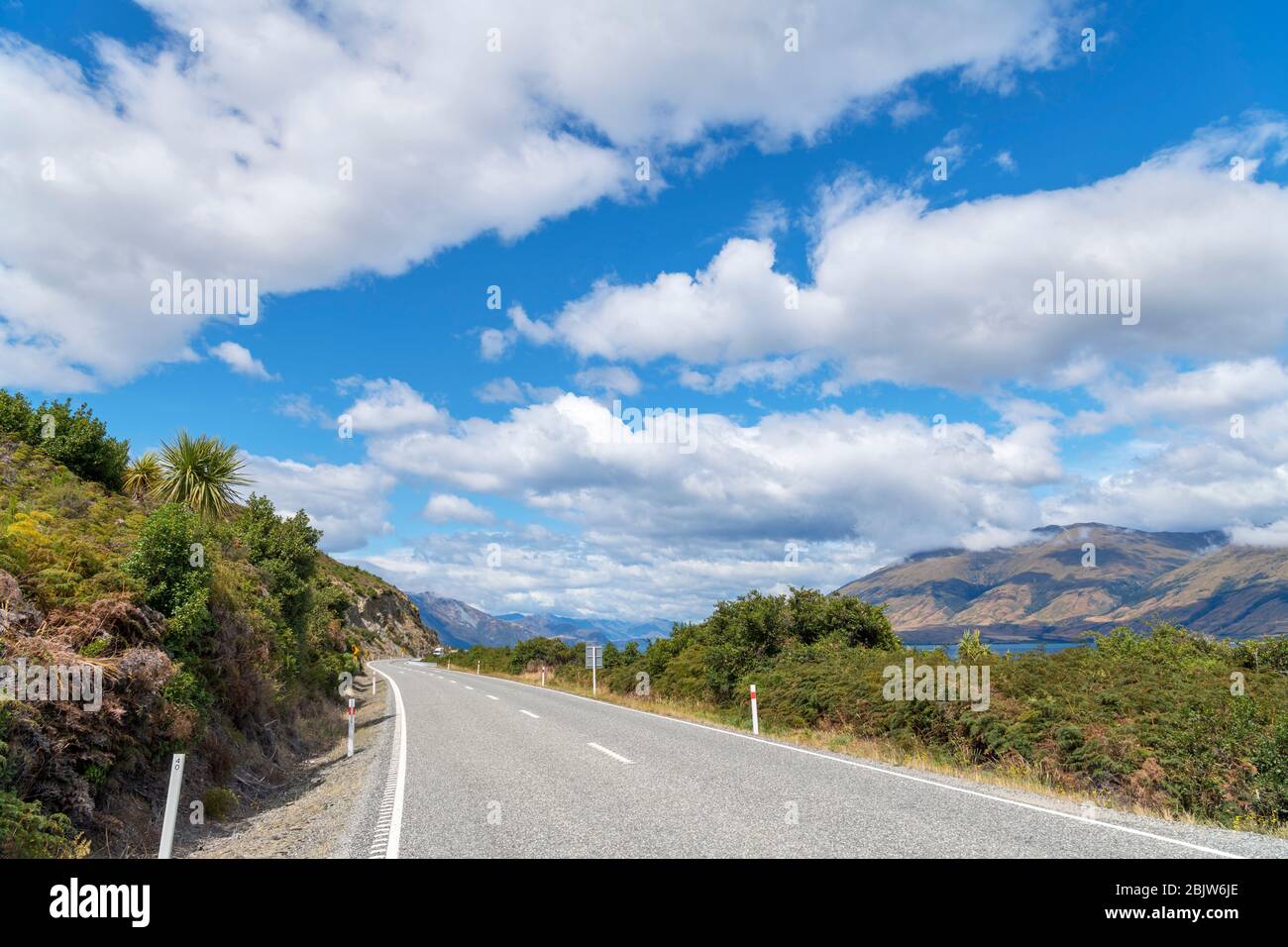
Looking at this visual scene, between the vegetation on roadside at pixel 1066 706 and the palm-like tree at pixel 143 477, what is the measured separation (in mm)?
16628

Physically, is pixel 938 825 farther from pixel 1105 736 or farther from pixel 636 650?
pixel 636 650

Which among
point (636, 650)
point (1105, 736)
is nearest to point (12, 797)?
point (1105, 736)

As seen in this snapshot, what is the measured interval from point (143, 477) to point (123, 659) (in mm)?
11368

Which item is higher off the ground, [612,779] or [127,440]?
[127,440]

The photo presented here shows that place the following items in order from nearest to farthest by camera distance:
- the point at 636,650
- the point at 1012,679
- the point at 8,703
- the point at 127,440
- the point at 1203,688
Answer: the point at 8,703
the point at 1203,688
the point at 1012,679
the point at 127,440
the point at 636,650

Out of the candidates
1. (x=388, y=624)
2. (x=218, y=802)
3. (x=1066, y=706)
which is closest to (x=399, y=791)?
(x=218, y=802)

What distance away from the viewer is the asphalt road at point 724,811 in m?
5.79

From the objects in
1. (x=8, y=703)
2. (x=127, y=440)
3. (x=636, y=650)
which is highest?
(x=127, y=440)

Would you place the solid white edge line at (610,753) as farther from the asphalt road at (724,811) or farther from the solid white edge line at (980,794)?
the solid white edge line at (980,794)

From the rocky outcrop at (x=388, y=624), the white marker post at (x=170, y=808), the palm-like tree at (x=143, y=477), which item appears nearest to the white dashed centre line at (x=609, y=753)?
the white marker post at (x=170, y=808)

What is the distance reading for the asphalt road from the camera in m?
5.79

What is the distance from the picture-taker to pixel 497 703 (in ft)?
72.4

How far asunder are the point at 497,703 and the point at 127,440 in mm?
13042

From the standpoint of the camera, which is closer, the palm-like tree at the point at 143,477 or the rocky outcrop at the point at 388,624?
the palm-like tree at the point at 143,477
